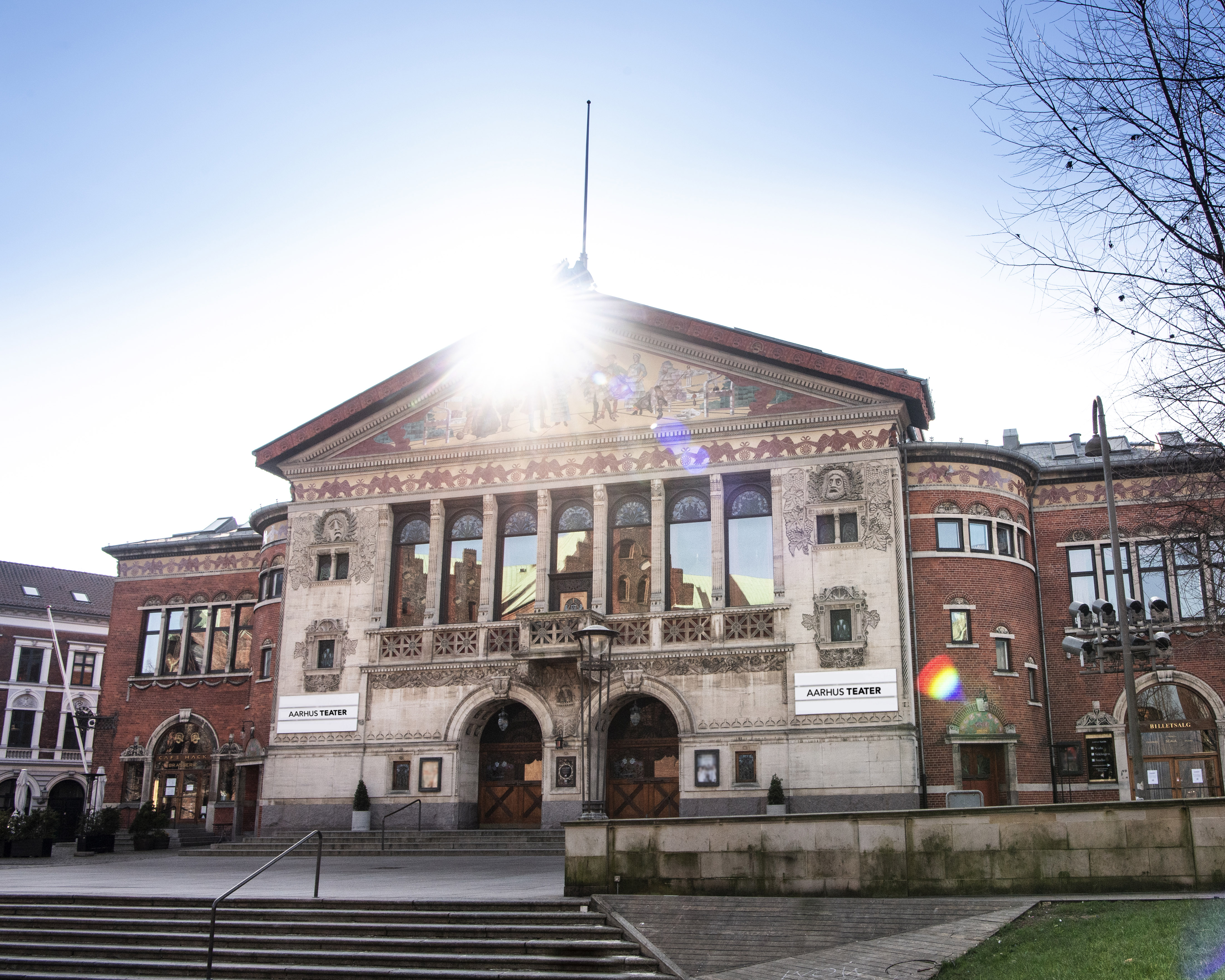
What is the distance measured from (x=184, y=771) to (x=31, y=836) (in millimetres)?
6744

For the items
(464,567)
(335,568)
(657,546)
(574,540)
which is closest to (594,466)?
(574,540)

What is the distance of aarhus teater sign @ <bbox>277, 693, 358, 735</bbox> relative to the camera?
32.8 m

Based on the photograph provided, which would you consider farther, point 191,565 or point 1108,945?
point 191,565

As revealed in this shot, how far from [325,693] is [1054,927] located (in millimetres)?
23895

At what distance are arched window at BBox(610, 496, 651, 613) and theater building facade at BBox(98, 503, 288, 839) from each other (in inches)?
441

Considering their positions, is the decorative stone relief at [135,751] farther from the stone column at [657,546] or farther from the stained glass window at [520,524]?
the stone column at [657,546]

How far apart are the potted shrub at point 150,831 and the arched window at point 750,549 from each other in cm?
1876

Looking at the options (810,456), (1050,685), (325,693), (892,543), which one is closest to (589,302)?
(810,456)

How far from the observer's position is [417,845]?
29672 millimetres

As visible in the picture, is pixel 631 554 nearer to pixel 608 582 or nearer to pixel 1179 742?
pixel 608 582

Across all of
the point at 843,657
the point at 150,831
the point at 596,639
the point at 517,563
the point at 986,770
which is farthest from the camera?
the point at 150,831

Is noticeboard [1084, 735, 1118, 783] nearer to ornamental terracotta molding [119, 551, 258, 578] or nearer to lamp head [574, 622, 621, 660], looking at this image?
lamp head [574, 622, 621, 660]

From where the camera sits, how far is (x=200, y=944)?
16.2 m

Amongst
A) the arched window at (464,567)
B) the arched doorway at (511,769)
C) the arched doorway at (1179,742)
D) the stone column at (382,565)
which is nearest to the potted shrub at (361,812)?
the arched doorway at (511,769)
